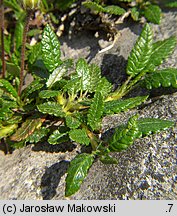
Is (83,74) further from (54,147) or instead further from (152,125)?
(152,125)

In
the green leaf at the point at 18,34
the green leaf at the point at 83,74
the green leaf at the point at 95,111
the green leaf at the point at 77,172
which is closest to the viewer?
the green leaf at the point at 77,172

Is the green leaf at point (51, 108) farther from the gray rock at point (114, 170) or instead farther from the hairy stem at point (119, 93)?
the hairy stem at point (119, 93)

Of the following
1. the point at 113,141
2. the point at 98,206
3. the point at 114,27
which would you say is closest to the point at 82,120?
the point at 113,141

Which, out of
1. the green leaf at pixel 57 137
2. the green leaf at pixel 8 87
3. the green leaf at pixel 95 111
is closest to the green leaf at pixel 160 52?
the green leaf at pixel 95 111

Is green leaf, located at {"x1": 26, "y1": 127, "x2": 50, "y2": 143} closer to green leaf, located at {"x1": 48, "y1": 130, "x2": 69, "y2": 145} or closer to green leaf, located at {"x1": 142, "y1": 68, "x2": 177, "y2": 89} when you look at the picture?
green leaf, located at {"x1": 48, "y1": 130, "x2": 69, "y2": 145}

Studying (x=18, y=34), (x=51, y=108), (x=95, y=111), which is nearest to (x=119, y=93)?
(x=95, y=111)

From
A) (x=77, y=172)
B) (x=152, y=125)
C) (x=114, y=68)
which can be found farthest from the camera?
(x=114, y=68)
